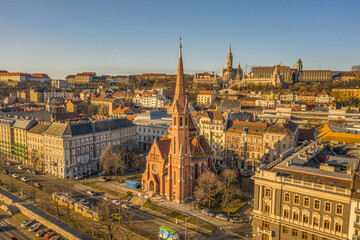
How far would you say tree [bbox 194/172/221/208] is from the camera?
5637 cm

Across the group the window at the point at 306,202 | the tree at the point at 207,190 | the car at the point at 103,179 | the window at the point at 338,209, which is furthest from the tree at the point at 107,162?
the window at the point at 338,209

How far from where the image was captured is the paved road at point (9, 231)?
48.6 m

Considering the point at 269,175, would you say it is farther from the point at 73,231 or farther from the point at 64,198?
the point at 64,198

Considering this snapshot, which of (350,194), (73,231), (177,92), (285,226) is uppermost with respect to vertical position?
(177,92)

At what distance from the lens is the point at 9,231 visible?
5047cm

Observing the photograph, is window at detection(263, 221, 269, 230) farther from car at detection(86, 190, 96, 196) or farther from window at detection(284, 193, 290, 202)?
car at detection(86, 190, 96, 196)

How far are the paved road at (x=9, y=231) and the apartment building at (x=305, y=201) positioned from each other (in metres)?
40.2

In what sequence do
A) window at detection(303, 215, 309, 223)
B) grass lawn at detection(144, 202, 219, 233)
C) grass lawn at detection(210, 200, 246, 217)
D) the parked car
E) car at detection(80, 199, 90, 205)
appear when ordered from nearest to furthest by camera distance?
window at detection(303, 215, 309, 223), grass lawn at detection(144, 202, 219, 233), the parked car, grass lawn at detection(210, 200, 246, 217), car at detection(80, 199, 90, 205)

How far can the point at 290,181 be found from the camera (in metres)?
40.3

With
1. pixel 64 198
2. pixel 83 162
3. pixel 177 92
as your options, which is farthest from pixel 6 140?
pixel 177 92

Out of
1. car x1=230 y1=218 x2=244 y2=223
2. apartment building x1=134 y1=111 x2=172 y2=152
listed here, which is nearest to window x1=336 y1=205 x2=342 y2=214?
car x1=230 y1=218 x2=244 y2=223

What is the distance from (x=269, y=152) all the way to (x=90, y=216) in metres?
48.2

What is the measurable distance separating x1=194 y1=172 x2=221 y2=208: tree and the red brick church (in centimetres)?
376

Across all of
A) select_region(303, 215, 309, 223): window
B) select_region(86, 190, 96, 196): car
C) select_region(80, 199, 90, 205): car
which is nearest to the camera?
select_region(303, 215, 309, 223): window
